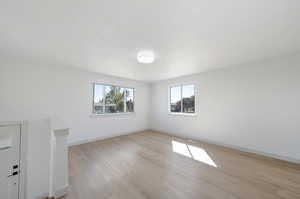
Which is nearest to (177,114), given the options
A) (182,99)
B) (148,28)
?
(182,99)

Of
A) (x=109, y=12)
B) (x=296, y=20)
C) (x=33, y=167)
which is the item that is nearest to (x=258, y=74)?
(x=296, y=20)

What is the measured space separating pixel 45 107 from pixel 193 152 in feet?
13.2

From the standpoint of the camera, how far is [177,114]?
15.1 feet

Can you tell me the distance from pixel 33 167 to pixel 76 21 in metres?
1.96

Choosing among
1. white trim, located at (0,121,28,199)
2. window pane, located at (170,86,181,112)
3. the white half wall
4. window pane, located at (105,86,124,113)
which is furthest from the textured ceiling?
window pane, located at (170,86,181,112)

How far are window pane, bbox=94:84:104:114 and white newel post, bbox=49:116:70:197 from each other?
2487 mm

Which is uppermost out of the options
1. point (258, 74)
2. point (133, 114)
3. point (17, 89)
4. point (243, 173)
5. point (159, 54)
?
point (159, 54)

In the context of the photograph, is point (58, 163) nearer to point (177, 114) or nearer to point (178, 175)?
point (178, 175)

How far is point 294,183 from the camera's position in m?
1.83

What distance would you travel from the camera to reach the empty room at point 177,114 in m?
1.38

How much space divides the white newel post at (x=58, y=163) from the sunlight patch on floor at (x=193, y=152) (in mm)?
2431

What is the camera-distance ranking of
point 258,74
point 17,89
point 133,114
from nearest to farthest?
point 17,89 → point 258,74 → point 133,114

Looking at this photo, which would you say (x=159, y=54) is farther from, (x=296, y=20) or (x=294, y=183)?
(x=294, y=183)

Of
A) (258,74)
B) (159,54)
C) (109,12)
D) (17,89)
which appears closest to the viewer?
(109,12)
